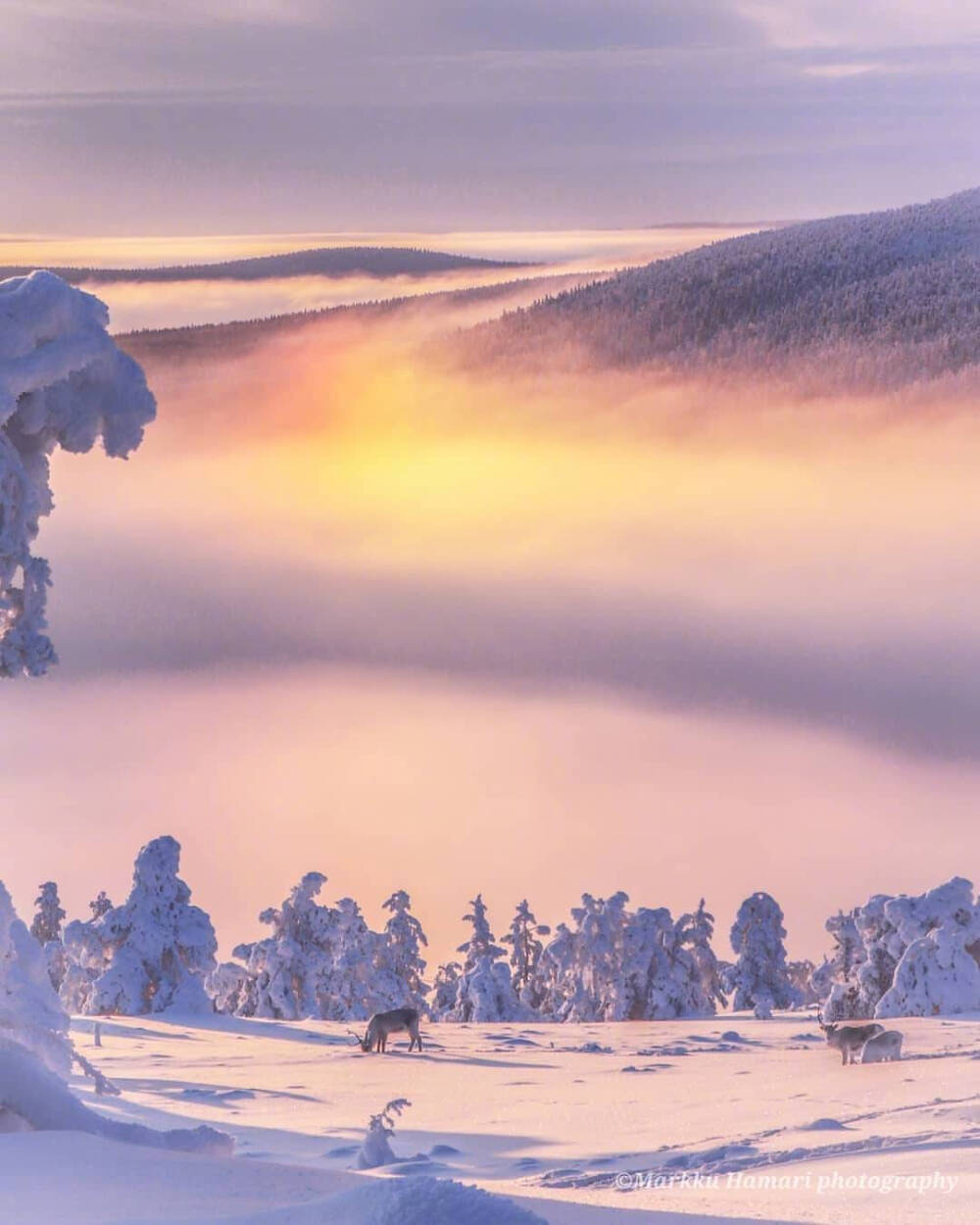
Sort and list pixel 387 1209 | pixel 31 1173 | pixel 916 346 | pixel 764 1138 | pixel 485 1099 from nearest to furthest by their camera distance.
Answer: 1. pixel 387 1209
2. pixel 31 1173
3. pixel 764 1138
4. pixel 485 1099
5. pixel 916 346

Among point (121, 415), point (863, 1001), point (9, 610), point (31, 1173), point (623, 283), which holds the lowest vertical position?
point (31, 1173)

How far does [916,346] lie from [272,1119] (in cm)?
6337

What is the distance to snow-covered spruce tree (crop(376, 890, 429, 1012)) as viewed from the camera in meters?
34.4

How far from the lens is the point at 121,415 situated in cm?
1453

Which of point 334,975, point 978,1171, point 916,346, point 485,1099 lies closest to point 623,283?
point 916,346

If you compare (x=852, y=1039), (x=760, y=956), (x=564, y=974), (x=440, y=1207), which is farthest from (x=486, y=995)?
(x=440, y=1207)

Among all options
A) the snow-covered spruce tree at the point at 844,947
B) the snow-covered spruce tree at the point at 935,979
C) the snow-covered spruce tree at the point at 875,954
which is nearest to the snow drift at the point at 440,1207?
the snow-covered spruce tree at the point at 935,979

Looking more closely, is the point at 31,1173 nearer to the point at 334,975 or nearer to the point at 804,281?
the point at 334,975

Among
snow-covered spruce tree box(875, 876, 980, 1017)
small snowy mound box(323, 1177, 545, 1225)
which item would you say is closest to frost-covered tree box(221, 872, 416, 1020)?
snow-covered spruce tree box(875, 876, 980, 1017)

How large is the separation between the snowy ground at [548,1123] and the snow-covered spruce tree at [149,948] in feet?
9.13

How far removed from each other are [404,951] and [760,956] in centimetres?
655

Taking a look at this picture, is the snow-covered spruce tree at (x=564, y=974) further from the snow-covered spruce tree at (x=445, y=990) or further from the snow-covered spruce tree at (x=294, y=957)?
the snow-covered spruce tree at (x=294, y=957)

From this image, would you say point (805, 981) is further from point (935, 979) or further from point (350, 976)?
point (935, 979)

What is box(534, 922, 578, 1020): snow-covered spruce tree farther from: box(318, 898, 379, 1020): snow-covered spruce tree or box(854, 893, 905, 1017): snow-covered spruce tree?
box(854, 893, 905, 1017): snow-covered spruce tree
